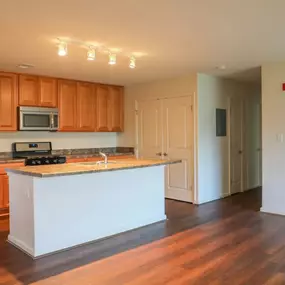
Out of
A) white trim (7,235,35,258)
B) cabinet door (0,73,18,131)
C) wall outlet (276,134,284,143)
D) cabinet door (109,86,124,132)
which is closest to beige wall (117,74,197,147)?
cabinet door (109,86,124,132)

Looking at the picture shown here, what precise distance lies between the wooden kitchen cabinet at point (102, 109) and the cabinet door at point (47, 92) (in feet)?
3.01

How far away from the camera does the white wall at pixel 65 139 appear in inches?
211

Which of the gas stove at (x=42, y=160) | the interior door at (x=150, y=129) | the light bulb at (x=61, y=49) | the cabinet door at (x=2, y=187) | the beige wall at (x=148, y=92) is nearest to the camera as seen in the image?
the light bulb at (x=61, y=49)

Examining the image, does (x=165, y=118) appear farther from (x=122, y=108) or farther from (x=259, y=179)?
(x=259, y=179)

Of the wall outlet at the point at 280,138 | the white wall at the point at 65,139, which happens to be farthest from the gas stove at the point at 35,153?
the wall outlet at the point at 280,138

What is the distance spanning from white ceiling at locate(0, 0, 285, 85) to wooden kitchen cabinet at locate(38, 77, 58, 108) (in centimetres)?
40

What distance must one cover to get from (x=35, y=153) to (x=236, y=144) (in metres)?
3.84

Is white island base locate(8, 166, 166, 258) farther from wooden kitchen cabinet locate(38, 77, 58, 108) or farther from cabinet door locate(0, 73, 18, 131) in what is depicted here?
wooden kitchen cabinet locate(38, 77, 58, 108)

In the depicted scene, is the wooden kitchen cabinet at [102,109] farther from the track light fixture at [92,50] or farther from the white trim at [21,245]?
the white trim at [21,245]

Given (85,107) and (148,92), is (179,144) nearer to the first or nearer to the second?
(148,92)

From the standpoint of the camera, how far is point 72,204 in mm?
3410

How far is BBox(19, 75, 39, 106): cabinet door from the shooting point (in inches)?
202

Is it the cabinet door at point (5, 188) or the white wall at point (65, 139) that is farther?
the white wall at point (65, 139)

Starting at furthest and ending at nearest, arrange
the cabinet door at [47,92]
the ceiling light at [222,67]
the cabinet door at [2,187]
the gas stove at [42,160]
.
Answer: the cabinet door at [47,92], the gas stove at [42,160], the ceiling light at [222,67], the cabinet door at [2,187]
